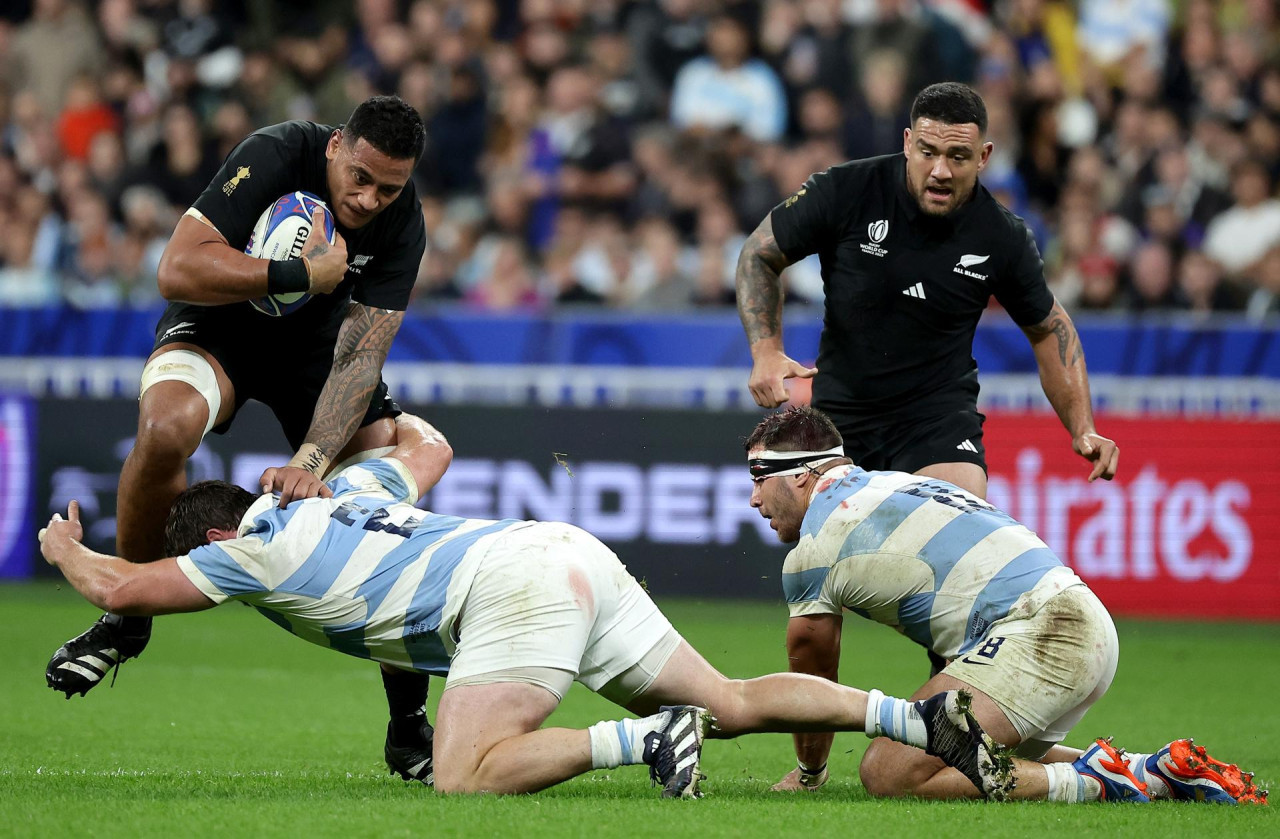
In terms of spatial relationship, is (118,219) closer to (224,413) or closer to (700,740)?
(224,413)

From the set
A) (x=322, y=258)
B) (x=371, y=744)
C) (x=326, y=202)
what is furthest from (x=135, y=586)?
(x=371, y=744)

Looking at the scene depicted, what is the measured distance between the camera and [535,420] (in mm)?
12242

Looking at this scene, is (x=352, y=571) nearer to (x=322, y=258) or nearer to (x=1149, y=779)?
(x=322, y=258)

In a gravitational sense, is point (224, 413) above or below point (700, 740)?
above

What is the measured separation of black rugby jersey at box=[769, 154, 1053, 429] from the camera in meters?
7.04

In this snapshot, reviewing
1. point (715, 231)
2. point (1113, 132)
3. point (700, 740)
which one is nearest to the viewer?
point (700, 740)

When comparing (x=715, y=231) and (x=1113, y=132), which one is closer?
(x=715, y=231)

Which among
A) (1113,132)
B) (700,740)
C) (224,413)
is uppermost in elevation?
(1113,132)

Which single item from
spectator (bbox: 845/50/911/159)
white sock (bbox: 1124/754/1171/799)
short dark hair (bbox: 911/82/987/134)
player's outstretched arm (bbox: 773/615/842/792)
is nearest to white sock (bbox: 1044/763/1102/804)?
white sock (bbox: 1124/754/1171/799)

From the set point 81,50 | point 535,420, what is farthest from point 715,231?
point 81,50

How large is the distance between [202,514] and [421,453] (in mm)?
1325

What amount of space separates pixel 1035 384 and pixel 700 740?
7.90m

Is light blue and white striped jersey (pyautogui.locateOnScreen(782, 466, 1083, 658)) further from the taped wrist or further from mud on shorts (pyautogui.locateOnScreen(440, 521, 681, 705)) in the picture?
the taped wrist

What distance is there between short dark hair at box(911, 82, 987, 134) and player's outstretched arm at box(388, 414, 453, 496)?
2405 mm
